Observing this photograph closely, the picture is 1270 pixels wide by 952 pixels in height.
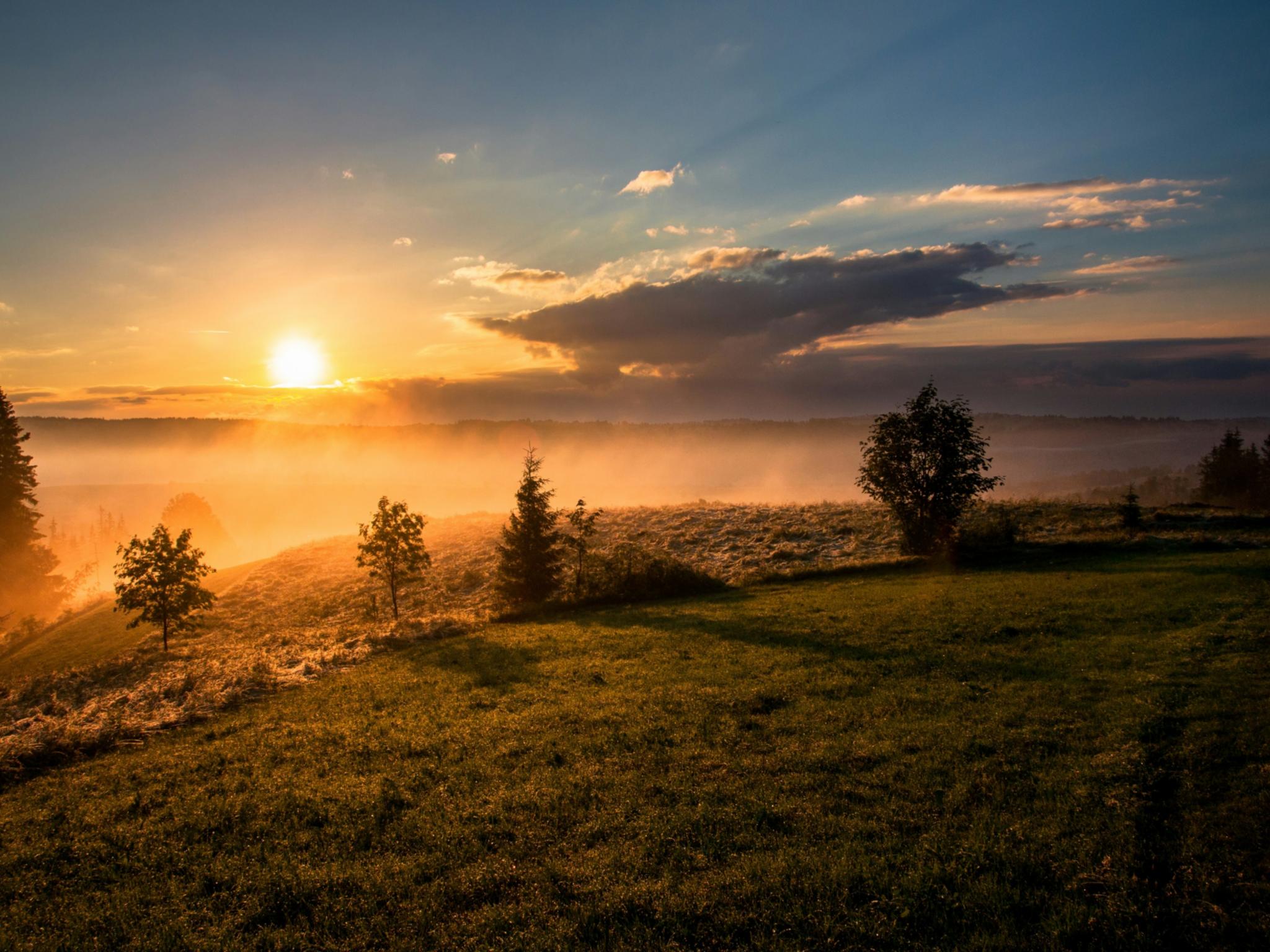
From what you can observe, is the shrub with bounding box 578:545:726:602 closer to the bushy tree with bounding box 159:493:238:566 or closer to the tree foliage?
the tree foliage

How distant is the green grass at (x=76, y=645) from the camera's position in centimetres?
3966

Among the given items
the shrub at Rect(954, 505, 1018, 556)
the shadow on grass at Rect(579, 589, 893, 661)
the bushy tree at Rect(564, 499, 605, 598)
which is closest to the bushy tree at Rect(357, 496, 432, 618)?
the bushy tree at Rect(564, 499, 605, 598)

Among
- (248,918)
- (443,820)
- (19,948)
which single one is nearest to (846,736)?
(443,820)

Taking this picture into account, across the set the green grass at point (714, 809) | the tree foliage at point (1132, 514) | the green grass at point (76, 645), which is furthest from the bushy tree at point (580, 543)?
the tree foliage at point (1132, 514)

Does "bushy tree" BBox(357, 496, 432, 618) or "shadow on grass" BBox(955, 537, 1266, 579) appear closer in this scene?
"shadow on grass" BBox(955, 537, 1266, 579)

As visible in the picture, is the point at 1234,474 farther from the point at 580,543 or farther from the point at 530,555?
the point at 530,555

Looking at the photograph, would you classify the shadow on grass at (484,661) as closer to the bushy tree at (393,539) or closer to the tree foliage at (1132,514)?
the bushy tree at (393,539)

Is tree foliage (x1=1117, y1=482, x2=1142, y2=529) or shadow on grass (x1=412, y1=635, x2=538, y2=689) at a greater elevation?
tree foliage (x1=1117, y1=482, x2=1142, y2=529)

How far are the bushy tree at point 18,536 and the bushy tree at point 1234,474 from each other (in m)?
142

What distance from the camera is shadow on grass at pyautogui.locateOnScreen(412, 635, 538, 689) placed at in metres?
21.5

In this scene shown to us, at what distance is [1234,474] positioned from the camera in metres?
80.1

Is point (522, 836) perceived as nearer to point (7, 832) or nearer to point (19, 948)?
point (19, 948)

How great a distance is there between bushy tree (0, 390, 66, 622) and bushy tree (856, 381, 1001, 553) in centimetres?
8107

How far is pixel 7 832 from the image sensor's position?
41.0 feet
